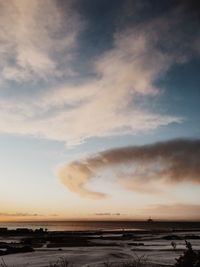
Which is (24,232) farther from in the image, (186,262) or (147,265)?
(186,262)

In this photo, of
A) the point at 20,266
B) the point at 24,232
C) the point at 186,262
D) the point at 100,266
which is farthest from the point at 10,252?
the point at 24,232

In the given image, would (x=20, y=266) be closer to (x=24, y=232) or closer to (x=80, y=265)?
(x=80, y=265)

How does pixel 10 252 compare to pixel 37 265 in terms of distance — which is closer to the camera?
pixel 37 265

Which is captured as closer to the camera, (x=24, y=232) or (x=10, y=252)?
(x=10, y=252)

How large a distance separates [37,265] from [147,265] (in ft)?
24.6

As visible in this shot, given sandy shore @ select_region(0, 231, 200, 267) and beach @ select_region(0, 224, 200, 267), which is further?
sandy shore @ select_region(0, 231, 200, 267)

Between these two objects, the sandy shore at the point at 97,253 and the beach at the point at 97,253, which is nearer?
the beach at the point at 97,253

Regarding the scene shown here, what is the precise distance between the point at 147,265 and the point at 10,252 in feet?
60.7

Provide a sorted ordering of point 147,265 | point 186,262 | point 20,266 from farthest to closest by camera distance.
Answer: point 20,266, point 147,265, point 186,262

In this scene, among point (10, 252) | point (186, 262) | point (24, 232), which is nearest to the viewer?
point (186, 262)

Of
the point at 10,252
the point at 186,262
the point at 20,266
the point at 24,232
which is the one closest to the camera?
the point at 186,262

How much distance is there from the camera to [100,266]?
2462 cm

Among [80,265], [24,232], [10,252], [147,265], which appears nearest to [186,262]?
[147,265]

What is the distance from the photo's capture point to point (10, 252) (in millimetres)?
38219
